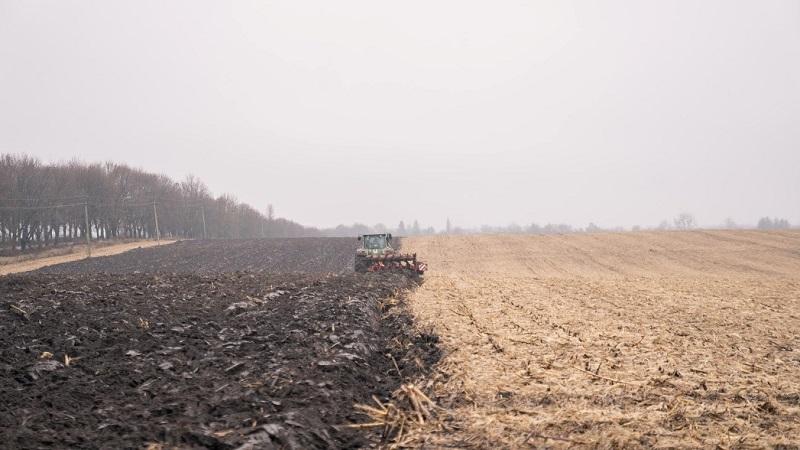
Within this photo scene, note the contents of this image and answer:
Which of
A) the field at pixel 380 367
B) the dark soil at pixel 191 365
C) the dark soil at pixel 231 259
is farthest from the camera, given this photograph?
the dark soil at pixel 231 259

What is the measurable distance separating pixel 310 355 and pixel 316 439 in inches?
118

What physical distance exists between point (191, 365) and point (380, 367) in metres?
2.83

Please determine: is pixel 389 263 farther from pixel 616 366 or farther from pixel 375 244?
pixel 616 366

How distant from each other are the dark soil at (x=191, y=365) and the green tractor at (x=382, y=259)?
10.9 m

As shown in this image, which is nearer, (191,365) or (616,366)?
(191,365)

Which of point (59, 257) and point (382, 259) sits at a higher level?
point (59, 257)

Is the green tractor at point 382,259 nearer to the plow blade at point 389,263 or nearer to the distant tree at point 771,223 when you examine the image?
the plow blade at point 389,263

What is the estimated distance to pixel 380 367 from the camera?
352 inches

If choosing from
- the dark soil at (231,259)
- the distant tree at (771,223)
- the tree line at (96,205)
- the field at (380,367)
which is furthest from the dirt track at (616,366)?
the distant tree at (771,223)

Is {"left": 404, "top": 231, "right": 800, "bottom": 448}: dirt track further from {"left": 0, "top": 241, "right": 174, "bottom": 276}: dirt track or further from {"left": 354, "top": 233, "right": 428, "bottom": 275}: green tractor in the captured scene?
{"left": 0, "top": 241, "right": 174, "bottom": 276}: dirt track

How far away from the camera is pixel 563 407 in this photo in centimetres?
672

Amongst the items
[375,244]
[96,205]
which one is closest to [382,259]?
[375,244]

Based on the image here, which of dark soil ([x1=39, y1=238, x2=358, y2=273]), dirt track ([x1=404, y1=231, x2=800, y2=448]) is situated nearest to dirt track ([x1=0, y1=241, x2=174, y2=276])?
dark soil ([x1=39, y1=238, x2=358, y2=273])

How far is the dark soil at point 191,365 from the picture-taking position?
5.72 meters
